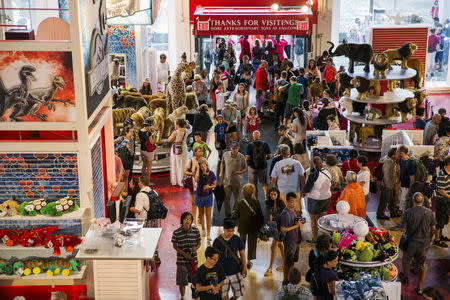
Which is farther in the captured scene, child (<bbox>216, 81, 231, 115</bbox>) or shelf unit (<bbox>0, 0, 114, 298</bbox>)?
child (<bbox>216, 81, 231, 115</bbox>)

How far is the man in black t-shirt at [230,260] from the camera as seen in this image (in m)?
8.72

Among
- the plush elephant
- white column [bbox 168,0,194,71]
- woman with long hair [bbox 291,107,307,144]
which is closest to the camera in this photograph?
woman with long hair [bbox 291,107,307,144]

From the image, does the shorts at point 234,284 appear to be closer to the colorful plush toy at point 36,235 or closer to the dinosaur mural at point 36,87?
the colorful plush toy at point 36,235

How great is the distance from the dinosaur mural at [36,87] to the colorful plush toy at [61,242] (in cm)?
149

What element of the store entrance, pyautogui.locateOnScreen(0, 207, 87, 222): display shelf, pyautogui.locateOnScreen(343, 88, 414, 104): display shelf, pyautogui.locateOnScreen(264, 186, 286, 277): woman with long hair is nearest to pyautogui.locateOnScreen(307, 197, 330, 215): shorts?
pyautogui.locateOnScreen(264, 186, 286, 277): woman with long hair

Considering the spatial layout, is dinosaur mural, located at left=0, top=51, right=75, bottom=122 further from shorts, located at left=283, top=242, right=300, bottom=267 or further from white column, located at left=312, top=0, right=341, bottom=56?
white column, located at left=312, top=0, right=341, bottom=56

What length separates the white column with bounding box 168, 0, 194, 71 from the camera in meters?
22.6

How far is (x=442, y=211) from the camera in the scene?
1097 cm

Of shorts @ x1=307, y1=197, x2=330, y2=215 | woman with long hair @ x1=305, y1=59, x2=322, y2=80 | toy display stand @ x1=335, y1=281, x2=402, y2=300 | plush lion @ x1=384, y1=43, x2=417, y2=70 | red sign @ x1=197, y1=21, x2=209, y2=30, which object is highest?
red sign @ x1=197, y1=21, x2=209, y2=30

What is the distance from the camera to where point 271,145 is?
54.9 feet

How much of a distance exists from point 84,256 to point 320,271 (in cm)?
281

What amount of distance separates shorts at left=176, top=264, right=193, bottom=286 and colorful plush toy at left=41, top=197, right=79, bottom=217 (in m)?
1.56

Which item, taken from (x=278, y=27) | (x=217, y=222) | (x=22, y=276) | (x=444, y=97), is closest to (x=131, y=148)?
(x=217, y=222)

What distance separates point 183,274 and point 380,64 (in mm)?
7659
